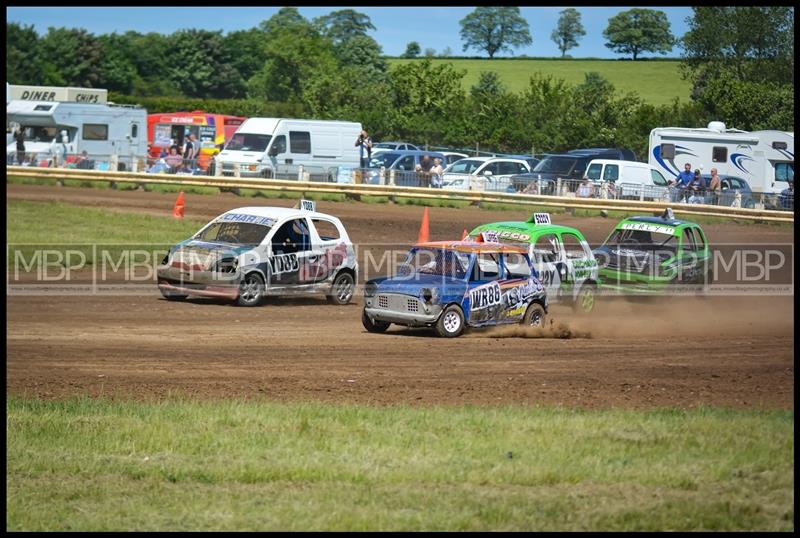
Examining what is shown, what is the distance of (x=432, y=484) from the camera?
7.76 metres

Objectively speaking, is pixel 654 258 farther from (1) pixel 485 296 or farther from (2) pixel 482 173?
(2) pixel 482 173

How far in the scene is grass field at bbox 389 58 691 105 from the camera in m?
66.2

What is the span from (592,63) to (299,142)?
41.3 metres

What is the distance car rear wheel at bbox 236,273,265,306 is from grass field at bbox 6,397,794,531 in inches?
323

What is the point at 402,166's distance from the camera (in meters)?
40.3

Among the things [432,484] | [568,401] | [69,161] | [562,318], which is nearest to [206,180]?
[69,161]

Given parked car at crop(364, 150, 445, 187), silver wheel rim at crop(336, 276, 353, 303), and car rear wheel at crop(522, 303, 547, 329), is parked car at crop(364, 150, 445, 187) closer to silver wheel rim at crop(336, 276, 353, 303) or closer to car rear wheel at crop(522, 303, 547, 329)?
silver wheel rim at crop(336, 276, 353, 303)

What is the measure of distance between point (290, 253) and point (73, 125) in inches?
1170

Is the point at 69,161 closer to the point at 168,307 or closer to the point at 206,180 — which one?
the point at 206,180

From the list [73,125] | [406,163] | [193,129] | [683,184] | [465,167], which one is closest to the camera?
[683,184]

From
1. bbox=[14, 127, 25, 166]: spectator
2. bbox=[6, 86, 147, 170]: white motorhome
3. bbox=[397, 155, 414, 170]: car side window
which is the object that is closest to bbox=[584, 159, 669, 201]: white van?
bbox=[397, 155, 414, 170]: car side window

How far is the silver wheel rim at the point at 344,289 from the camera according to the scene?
20047mm

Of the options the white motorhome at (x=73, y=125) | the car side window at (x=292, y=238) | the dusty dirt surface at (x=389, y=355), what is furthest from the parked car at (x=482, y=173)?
the car side window at (x=292, y=238)

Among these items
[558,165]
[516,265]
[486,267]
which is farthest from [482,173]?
[486,267]
